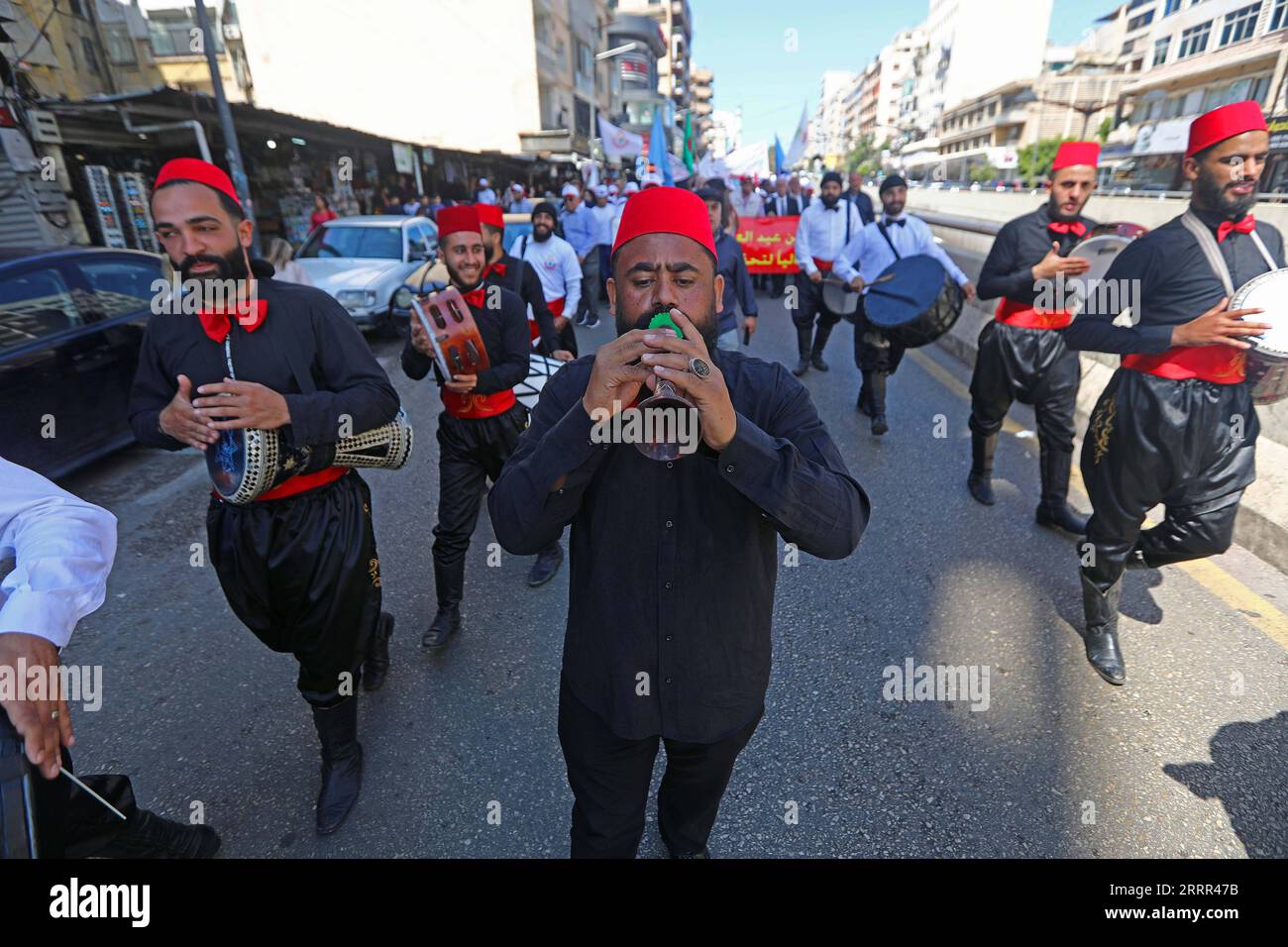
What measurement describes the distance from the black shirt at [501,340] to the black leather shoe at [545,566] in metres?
1.09

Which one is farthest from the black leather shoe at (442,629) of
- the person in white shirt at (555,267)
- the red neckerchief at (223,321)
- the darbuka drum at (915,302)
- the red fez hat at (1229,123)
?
the darbuka drum at (915,302)

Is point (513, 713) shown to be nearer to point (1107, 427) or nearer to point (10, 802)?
point (10, 802)

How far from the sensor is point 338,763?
245cm

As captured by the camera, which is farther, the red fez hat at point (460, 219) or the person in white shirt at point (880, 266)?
the person in white shirt at point (880, 266)

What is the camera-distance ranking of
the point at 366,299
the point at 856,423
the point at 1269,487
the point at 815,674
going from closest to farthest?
the point at 815,674 → the point at 1269,487 → the point at 856,423 → the point at 366,299

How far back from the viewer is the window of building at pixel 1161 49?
51688 millimetres

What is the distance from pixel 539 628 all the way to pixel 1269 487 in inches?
175

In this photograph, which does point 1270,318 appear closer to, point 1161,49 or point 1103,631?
point 1103,631

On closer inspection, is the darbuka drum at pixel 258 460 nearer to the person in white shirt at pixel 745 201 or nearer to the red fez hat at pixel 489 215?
the red fez hat at pixel 489 215

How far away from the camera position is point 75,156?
36.8 feet

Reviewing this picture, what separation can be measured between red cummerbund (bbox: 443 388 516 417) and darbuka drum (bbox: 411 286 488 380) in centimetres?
24

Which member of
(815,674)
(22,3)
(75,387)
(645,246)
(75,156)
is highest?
(22,3)

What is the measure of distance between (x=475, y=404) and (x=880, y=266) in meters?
4.31
